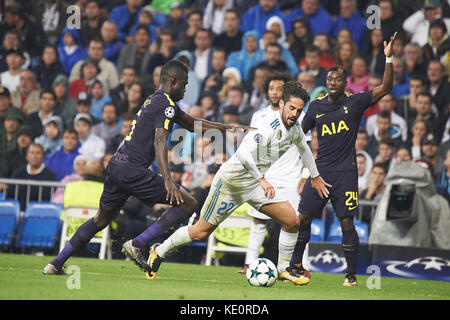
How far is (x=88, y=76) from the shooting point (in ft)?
58.6

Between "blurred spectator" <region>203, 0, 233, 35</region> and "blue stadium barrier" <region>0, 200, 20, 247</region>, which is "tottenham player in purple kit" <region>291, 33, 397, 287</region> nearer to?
"blue stadium barrier" <region>0, 200, 20, 247</region>

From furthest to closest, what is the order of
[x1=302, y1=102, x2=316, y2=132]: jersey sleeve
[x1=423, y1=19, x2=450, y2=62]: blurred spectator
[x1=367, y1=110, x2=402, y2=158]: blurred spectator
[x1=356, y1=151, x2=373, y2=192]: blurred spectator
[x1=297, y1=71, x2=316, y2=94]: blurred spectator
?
1. [x1=423, y1=19, x2=450, y2=62]: blurred spectator
2. [x1=297, y1=71, x2=316, y2=94]: blurred spectator
3. [x1=367, y1=110, x2=402, y2=158]: blurred spectator
4. [x1=356, y1=151, x2=373, y2=192]: blurred spectator
5. [x1=302, y1=102, x2=316, y2=132]: jersey sleeve

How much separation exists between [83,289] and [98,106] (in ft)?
34.4

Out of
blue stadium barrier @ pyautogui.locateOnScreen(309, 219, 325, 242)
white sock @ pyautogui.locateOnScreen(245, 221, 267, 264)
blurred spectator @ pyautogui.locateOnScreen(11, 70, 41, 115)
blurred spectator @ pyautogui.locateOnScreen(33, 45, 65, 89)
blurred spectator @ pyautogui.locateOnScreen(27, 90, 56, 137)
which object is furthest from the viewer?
blurred spectator @ pyautogui.locateOnScreen(33, 45, 65, 89)

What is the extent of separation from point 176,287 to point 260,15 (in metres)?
10.8

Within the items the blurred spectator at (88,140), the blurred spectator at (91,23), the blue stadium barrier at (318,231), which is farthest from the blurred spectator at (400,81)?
the blurred spectator at (91,23)

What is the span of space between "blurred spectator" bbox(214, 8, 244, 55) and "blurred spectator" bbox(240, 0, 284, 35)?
35 centimetres

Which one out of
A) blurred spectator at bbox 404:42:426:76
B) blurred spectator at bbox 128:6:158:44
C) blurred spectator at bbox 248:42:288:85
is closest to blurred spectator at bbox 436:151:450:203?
blurred spectator at bbox 404:42:426:76

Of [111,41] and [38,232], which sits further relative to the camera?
[111,41]

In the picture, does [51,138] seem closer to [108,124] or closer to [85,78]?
[108,124]

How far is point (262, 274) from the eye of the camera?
887 cm

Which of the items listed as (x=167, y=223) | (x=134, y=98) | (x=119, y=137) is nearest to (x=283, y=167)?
(x=167, y=223)

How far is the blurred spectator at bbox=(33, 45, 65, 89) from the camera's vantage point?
18.3m
